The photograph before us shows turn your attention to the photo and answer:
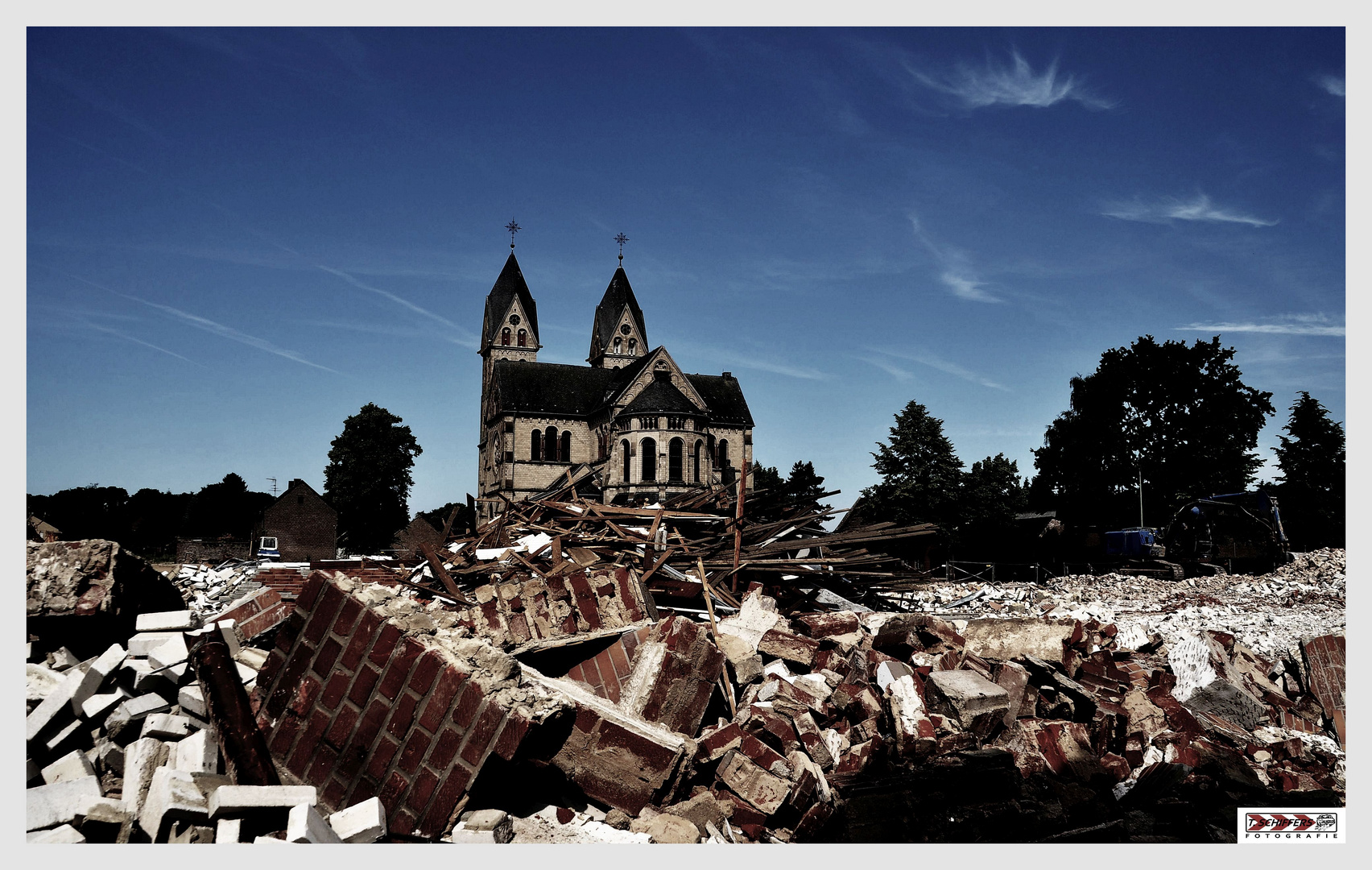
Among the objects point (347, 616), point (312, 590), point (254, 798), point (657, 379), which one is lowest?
point (254, 798)

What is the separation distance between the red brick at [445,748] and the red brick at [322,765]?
0.53m

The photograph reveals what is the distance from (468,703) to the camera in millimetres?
3840

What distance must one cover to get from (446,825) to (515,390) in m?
50.6

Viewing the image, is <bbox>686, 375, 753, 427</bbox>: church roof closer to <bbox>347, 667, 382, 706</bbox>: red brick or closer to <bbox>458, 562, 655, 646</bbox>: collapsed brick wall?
<bbox>458, 562, 655, 646</bbox>: collapsed brick wall

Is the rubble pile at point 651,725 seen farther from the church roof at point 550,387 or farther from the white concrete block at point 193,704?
the church roof at point 550,387

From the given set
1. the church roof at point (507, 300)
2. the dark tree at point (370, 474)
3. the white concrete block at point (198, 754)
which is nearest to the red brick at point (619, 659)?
the white concrete block at point (198, 754)

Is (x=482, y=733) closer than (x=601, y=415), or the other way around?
(x=482, y=733)

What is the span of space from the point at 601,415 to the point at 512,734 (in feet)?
160

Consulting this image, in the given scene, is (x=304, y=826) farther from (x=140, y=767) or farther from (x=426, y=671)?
(x=140, y=767)

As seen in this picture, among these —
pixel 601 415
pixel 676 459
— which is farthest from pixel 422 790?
pixel 601 415

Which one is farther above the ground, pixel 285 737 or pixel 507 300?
pixel 507 300

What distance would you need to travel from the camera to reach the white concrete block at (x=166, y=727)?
13.4 feet

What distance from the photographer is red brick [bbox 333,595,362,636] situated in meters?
4.04

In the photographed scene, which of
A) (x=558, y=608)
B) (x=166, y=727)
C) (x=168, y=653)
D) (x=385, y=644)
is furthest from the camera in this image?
(x=558, y=608)
